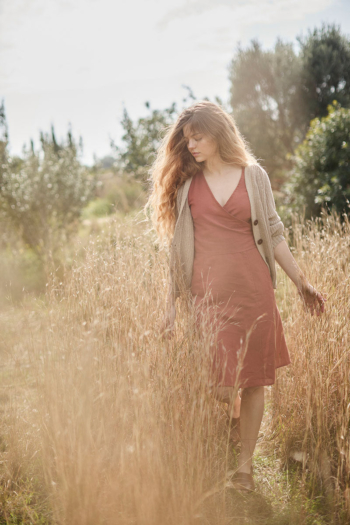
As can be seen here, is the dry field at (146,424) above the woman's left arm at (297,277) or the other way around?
the other way around

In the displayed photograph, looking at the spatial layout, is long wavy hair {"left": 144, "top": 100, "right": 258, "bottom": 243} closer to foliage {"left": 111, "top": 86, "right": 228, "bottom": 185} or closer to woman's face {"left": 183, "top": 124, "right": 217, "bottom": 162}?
woman's face {"left": 183, "top": 124, "right": 217, "bottom": 162}

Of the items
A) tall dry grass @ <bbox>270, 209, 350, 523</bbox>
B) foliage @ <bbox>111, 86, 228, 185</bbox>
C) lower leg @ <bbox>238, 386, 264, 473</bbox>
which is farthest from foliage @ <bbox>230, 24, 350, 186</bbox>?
lower leg @ <bbox>238, 386, 264, 473</bbox>

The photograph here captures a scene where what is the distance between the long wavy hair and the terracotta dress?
18 centimetres

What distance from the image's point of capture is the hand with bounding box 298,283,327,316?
2.14 m

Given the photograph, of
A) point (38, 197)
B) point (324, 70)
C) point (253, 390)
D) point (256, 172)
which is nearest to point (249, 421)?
point (253, 390)

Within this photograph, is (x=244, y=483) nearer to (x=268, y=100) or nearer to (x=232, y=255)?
(x=232, y=255)

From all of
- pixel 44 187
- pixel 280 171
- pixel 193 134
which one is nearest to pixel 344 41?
pixel 280 171

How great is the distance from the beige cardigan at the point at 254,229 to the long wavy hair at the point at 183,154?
77 millimetres

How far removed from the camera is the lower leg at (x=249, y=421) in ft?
6.73

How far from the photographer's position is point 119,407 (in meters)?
1.67

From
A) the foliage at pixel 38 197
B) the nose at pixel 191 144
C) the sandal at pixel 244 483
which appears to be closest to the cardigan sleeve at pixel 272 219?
the nose at pixel 191 144

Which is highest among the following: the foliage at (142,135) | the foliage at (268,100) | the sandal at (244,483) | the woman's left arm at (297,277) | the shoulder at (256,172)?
the foliage at (268,100)

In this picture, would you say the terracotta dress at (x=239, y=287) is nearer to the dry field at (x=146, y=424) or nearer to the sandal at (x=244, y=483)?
the dry field at (x=146, y=424)

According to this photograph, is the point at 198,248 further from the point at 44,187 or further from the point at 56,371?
the point at 44,187
